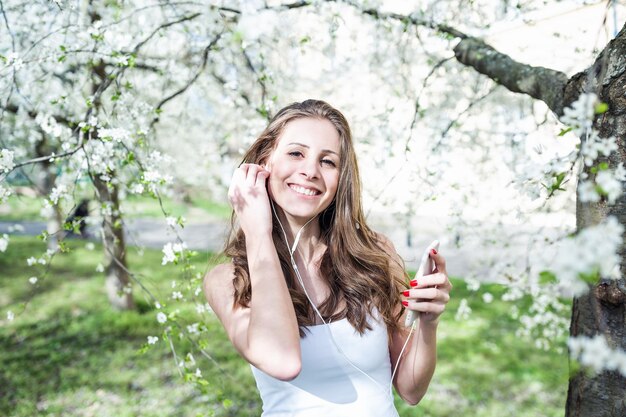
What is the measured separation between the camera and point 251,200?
64.2 inches

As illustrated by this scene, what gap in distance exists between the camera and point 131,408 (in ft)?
13.4

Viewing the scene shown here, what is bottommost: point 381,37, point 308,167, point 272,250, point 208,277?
point 208,277

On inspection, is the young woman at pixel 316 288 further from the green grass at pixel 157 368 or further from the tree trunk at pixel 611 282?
the green grass at pixel 157 368

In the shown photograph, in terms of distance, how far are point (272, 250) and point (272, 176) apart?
34 centimetres

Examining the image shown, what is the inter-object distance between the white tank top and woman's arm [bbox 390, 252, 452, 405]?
118 mm

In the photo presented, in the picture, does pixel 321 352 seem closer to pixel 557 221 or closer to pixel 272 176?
pixel 272 176

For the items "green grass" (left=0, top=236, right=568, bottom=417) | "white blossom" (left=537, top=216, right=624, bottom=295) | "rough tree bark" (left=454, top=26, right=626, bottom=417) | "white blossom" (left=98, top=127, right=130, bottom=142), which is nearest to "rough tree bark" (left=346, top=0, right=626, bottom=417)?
"rough tree bark" (left=454, top=26, right=626, bottom=417)

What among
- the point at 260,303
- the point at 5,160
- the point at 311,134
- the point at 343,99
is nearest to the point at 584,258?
the point at 260,303

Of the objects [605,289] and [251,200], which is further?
[251,200]

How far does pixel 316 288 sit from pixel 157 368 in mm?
3619

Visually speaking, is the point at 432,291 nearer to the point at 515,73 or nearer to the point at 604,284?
the point at 604,284

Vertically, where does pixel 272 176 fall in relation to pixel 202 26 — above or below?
below

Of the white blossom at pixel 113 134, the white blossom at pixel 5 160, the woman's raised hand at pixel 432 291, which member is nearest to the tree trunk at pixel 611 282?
the woman's raised hand at pixel 432 291

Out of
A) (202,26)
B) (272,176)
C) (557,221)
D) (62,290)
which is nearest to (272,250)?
(272,176)
